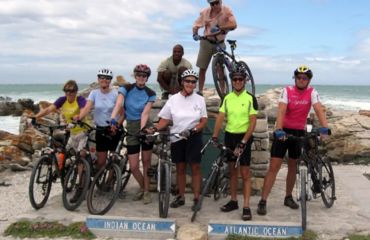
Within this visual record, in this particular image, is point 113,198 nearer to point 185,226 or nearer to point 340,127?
point 185,226

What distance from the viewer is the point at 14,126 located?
27562 millimetres

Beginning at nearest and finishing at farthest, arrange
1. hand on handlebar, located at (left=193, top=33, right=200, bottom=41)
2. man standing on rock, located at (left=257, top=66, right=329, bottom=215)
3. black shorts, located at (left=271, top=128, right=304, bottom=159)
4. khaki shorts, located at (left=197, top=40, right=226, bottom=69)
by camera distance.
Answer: man standing on rock, located at (left=257, top=66, right=329, bottom=215), black shorts, located at (left=271, top=128, right=304, bottom=159), hand on handlebar, located at (left=193, top=33, right=200, bottom=41), khaki shorts, located at (left=197, top=40, right=226, bottom=69)

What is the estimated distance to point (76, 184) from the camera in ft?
21.7

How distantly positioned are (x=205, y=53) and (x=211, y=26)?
0.56 m

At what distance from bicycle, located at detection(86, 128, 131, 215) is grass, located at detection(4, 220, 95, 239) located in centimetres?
42

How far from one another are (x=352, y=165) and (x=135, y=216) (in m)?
7.81

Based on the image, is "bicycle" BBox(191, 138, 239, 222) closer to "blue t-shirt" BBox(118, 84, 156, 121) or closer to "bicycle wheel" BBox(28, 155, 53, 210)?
"blue t-shirt" BBox(118, 84, 156, 121)

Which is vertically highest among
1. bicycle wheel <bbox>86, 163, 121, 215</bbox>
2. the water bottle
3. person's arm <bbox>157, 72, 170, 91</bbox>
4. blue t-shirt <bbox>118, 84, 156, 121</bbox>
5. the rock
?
person's arm <bbox>157, 72, 170, 91</bbox>

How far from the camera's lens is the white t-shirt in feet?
19.8

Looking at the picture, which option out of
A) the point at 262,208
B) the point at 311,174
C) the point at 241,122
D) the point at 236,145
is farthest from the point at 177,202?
the point at 311,174

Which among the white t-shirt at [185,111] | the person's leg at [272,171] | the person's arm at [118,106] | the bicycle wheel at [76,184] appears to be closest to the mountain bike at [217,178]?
the white t-shirt at [185,111]

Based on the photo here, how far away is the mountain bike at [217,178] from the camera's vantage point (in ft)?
19.2

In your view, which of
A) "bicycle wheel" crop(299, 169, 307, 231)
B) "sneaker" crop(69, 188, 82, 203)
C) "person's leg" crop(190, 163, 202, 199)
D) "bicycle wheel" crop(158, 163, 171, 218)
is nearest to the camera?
"bicycle wheel" crop(299, 169, 307, 231)

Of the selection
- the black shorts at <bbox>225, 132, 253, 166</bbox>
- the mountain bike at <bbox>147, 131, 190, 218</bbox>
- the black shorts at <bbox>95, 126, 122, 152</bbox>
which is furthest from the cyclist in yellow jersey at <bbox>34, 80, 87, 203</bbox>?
the black shorts at <bbox>225, 132, 253, 166</bbox>
